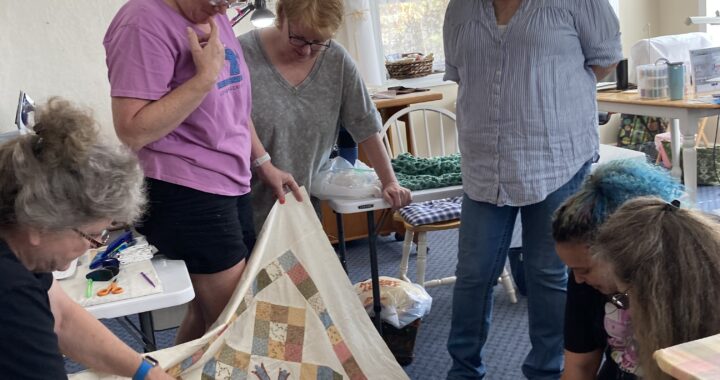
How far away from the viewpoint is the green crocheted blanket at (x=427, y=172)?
2.25 meters

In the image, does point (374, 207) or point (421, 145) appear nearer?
point (374, 207)

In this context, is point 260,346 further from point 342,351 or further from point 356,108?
point 356,108

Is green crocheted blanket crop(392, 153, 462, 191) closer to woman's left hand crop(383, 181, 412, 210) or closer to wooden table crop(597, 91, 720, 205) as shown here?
woman's left hand crop(383, 181, 412, 210)

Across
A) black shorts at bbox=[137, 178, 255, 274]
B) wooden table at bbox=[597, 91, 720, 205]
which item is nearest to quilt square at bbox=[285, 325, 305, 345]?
black shorts at bbox=[137, 178, 255, 274]

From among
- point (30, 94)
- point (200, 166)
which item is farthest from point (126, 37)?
point (30, 94)

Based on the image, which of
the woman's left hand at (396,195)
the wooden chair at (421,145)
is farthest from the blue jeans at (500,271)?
the wooden chair at (421,145)

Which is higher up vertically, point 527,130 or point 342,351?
point 527,130

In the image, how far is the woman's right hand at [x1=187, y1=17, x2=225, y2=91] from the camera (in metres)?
1.41

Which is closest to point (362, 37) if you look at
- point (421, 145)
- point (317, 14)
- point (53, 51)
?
point (421, 145)

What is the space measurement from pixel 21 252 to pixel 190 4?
65 cm

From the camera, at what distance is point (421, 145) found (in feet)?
14.9

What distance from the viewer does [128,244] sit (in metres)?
1.61

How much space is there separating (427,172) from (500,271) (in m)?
0.65

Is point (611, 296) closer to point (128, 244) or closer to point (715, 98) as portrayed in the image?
point (128, 244)
